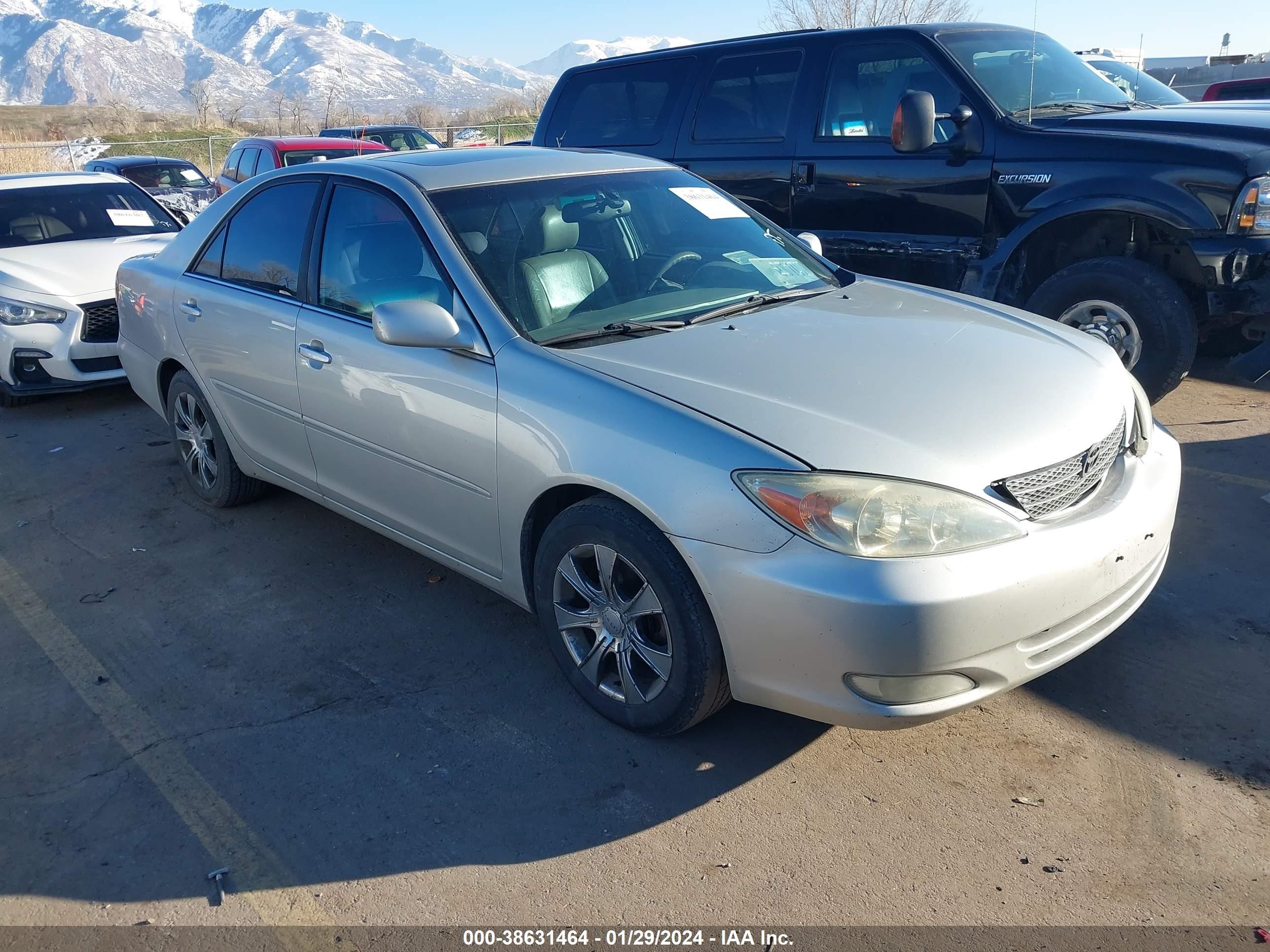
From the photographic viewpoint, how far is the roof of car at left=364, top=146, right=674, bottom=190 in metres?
3.97

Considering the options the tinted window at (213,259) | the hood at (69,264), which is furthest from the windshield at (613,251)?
the hood at (69,264)

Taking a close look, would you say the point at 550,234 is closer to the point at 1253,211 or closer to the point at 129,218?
the point at 1253,211

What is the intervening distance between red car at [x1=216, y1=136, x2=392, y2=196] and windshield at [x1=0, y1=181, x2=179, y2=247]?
547 cm

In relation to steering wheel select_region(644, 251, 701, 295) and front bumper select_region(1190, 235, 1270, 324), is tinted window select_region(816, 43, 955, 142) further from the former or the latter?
steering wheel select_region(644, 251, 701, 295)

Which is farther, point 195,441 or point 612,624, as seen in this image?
point 195,441

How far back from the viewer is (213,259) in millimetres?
4891

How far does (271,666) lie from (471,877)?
1.45m

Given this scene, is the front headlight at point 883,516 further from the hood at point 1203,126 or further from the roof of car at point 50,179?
the roof of car at point 50,179

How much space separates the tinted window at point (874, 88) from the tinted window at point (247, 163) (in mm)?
10329

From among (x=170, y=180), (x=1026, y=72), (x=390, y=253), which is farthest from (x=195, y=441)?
(x=170, y=180)

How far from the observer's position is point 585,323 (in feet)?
11.6

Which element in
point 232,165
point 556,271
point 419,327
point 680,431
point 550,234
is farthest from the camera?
point 232,165

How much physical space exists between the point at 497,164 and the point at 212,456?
2205 millimetres

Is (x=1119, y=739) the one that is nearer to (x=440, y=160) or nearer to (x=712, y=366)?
(x=712, y=366)
